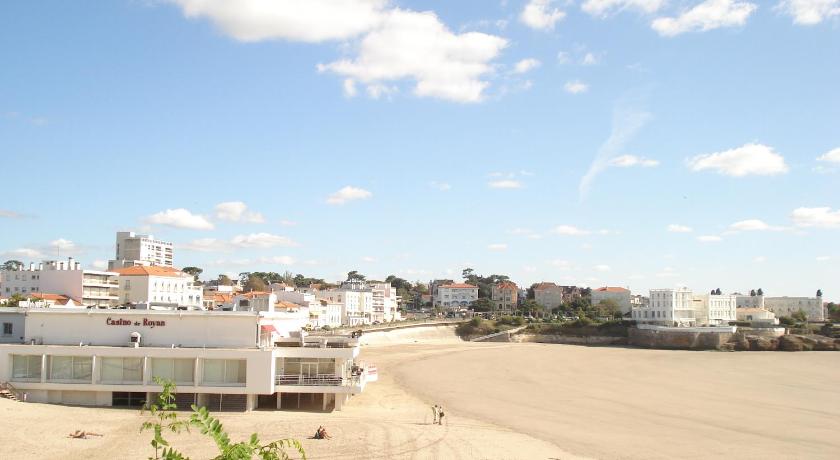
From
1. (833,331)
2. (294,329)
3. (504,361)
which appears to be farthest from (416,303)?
(294,329)

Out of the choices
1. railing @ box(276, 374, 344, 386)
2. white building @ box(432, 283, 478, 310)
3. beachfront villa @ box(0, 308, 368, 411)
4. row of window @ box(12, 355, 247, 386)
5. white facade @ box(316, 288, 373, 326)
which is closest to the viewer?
beachfront villa @ box(0, 308, 368, 411)

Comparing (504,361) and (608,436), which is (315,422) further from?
(504,361)

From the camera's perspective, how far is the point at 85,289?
7681 cm

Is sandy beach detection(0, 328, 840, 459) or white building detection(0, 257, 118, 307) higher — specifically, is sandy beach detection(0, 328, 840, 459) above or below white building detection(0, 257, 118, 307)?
below

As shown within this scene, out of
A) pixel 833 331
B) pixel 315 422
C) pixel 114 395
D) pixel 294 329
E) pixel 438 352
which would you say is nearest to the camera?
pixel 315 422

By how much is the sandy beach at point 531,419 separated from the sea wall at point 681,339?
1178 inches

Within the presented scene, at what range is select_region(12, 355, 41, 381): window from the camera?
98.2 feet

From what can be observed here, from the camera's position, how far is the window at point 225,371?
97.6 feet

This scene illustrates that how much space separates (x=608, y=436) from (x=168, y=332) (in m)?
19.2

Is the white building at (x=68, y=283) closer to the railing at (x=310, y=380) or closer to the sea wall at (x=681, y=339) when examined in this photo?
the railing at (x=310, y=380)

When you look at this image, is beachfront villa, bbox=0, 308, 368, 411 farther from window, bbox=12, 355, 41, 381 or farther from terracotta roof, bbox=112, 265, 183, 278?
terracotta roof, bbox=112, 265, 183, 278

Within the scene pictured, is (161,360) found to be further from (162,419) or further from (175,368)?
(162,419)

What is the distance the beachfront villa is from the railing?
0.15 feet

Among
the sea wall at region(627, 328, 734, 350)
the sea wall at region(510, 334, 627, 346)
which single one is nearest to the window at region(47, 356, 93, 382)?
the sea wall at region(627, 328, 734, 350)
